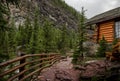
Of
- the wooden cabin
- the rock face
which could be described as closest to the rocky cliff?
the wooden cabin

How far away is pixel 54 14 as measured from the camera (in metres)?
113

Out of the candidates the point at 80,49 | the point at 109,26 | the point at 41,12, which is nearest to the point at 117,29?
the point at 109,26

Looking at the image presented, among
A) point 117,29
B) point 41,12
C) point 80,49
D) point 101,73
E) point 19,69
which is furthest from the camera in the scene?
point 41,12

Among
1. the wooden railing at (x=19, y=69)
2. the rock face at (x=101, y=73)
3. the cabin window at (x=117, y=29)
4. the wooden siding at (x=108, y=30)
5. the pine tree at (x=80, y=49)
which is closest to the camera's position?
the wooden railing at (x=19, y=69)

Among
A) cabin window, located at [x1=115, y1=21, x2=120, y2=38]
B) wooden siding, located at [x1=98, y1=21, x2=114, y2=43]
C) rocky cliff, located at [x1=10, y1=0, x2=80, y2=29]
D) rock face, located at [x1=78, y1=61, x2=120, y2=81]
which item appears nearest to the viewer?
rock face, located at [x1=78, y1=61, x2=120, y2=81]


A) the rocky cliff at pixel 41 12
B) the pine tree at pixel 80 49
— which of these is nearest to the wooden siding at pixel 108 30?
the pine tree at pixel 80 49

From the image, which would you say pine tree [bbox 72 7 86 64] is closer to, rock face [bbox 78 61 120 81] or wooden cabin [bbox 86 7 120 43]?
wooden cabin [bbox 86 7 120 43]

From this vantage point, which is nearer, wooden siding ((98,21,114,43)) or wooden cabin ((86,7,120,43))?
wooden cabin ((86,7,120,43))

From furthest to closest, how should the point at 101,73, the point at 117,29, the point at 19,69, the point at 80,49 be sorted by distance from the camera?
the point at 117,29 < the point at 80,49 < the point at 101,73 < the point at 19,69

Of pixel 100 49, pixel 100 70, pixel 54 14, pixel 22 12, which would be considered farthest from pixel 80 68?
pixel 54 14

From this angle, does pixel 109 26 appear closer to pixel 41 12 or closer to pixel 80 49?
pixel 80 49

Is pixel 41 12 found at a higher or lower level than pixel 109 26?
higher

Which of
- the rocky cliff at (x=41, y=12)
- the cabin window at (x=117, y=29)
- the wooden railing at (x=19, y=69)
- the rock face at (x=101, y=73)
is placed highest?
the rocky cliff at (x=41, y=12)

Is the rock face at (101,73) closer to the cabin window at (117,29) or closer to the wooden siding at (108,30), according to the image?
Answer: the cabin window at (117,29)
